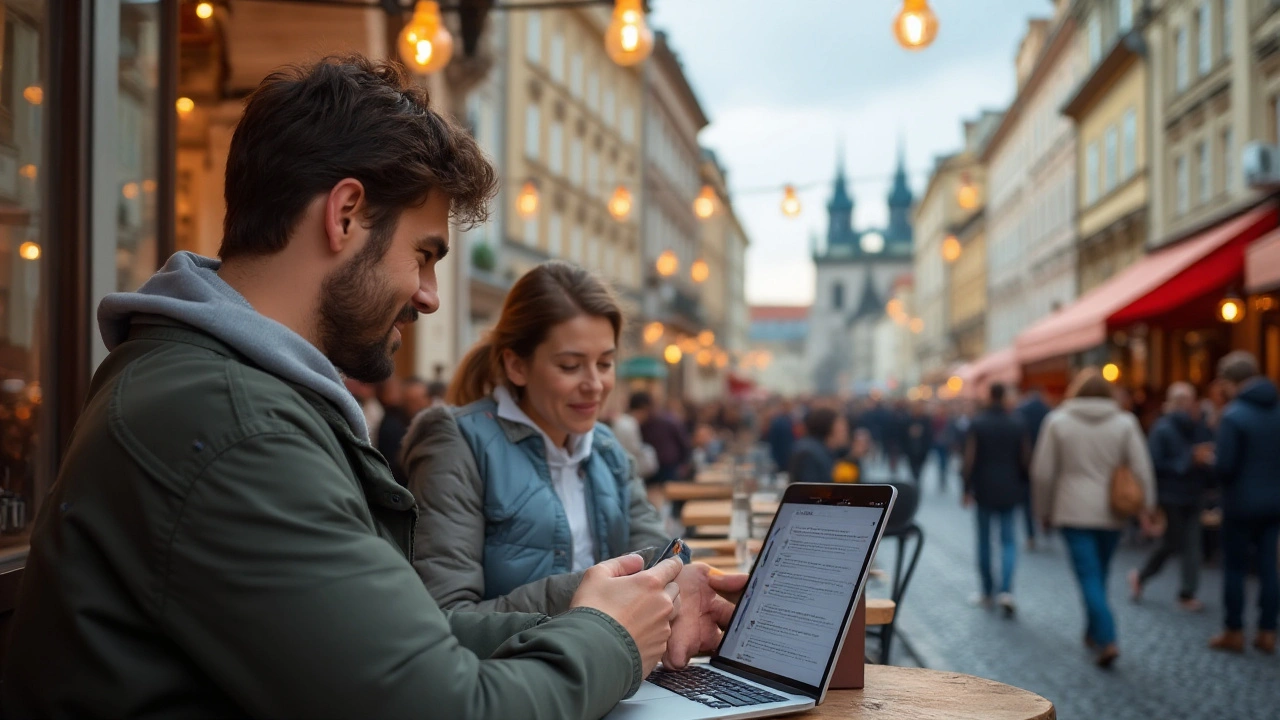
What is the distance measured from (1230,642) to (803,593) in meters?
7.37

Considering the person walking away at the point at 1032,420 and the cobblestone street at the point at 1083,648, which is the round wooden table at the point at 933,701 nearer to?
the cobblestone street at the point at 1083,648

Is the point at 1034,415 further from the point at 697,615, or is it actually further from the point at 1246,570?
the point at 697,615

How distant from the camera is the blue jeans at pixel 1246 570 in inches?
326

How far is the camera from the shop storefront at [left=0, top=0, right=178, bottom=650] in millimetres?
3342

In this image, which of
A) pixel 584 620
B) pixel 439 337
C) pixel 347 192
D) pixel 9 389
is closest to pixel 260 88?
pixel 347 192

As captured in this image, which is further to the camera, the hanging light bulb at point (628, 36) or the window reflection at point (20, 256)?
the hanging light bulb at point (628, 36)

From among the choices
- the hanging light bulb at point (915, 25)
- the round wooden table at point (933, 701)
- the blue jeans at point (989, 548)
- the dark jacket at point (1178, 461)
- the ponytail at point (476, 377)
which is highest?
the hanging light bulb at point (915, 25)

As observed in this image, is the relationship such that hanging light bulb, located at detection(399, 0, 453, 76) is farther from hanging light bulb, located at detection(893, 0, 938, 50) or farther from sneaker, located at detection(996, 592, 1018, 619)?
sneaker, located at detection(996, 592, 1018, 619)

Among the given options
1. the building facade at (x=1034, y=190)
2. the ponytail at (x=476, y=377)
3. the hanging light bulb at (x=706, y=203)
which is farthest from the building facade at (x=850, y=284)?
the ponytail at (x=476, y=377)

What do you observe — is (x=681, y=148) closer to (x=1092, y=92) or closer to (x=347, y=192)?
(x=1092, y=92)

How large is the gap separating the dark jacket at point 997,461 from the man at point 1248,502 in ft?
7.67

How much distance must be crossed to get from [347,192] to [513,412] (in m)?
1.76

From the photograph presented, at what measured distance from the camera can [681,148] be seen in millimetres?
52188

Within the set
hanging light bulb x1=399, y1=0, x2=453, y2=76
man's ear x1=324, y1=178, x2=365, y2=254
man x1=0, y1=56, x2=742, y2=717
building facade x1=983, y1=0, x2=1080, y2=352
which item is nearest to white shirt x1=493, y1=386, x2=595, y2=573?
man x1=0, y1=56, x2=742, y2=717
